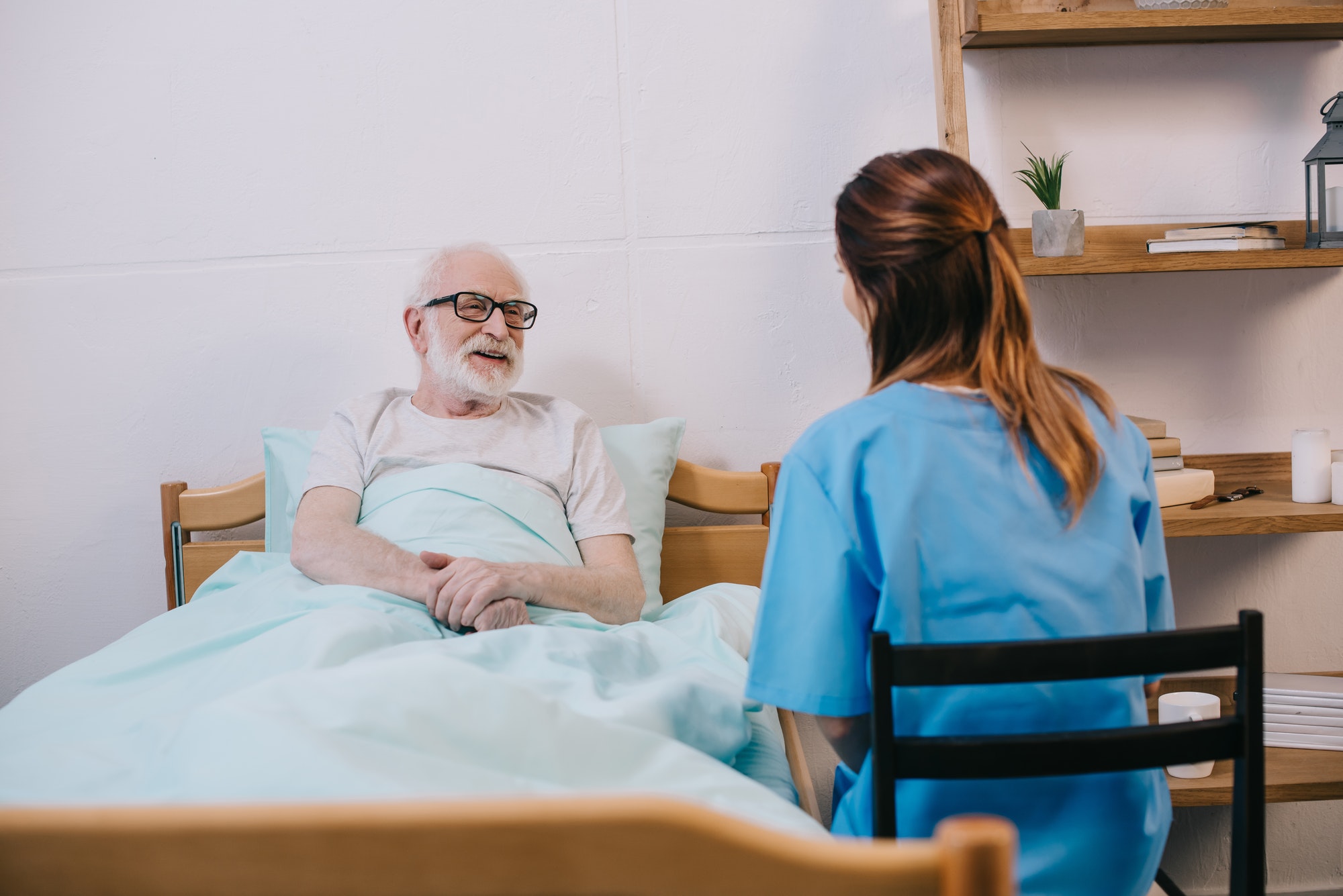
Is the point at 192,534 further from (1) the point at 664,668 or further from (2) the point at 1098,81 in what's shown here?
(2) the point at 1098,81

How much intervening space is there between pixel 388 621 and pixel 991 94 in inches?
63.8

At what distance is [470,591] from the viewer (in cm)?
143

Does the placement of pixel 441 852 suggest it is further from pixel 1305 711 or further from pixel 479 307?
pixel 1305 711

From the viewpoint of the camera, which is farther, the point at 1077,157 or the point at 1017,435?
the point at 1077,157

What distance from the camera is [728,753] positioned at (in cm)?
113

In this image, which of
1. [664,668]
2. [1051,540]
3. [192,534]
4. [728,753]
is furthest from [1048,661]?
[192,534]

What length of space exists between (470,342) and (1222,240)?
4.80ft

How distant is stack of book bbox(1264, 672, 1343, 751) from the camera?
65.7 inches

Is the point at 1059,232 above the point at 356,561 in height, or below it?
above

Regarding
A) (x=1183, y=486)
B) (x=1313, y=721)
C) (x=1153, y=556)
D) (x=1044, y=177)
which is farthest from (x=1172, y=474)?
(x=1153, y=556)

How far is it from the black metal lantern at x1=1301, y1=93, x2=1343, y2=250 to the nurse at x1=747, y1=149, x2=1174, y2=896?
45.8 inches

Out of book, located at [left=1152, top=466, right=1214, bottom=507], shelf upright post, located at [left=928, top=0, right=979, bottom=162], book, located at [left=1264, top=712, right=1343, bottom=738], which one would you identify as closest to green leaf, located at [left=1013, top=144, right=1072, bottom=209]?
shelf upright post, located at [left=928, top=0, right=979, bottom=162]

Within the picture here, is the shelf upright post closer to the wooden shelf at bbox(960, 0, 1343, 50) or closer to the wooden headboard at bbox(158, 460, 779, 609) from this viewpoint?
the wooden shelf at bbox(960, 0, 1343, 50)

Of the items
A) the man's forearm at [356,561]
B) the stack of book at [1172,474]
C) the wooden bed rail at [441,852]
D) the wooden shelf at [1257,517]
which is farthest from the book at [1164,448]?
the wooden bed rail at [441,852]
